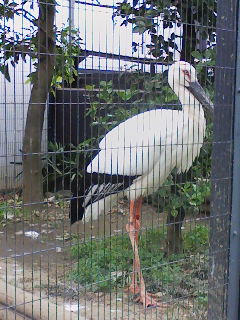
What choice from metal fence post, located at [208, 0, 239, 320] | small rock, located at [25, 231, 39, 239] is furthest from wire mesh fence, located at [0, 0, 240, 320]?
small rock, located at [25, 231, 39, 239]

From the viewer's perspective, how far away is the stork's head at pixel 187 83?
3.87m

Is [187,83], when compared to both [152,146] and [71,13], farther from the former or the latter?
[71,13]

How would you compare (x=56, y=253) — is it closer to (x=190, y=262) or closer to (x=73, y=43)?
(x=190, y=262)

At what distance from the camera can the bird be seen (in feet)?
12.0

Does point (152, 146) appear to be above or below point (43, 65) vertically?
below

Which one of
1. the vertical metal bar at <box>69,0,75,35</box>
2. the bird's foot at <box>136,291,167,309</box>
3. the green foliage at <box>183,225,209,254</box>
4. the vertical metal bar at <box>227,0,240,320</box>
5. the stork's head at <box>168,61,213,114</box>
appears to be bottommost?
the bird's foot at <box>136,291,167,309</box>

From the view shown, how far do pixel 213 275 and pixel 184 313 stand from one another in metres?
0.59

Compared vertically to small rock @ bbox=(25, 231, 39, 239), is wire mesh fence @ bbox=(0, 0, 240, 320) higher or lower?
higher

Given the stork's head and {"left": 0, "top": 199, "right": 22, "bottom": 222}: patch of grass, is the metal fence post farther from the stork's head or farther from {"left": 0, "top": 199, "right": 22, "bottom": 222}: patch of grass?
{"left": 0, "top": 199, "right": 22, "bottom": 222}: patch of grass

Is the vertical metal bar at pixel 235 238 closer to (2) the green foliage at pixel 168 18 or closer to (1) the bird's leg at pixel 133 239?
(2) the green foliage at pixel 168 18

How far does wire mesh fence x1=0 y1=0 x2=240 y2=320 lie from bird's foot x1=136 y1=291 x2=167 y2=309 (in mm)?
12

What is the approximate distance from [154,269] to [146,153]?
2.97 ft

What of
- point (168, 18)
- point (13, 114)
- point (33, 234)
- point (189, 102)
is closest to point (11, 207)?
point (13, 114)

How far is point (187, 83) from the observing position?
12.8 ft
